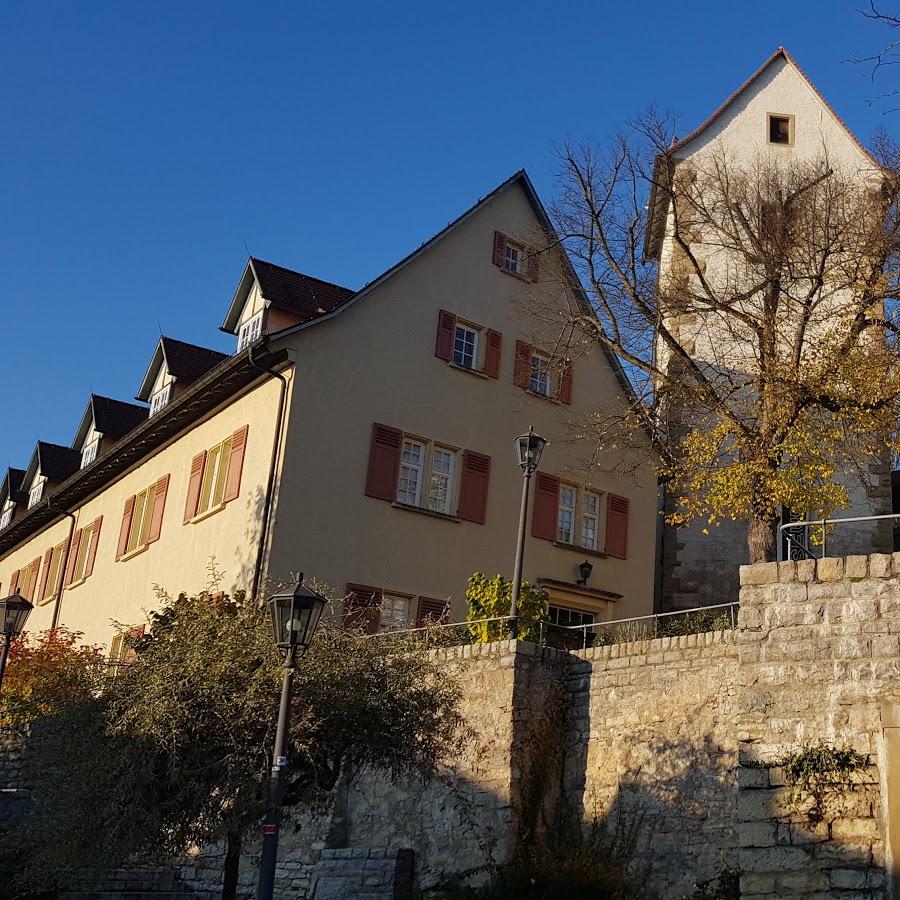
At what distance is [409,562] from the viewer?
21672 millimetres

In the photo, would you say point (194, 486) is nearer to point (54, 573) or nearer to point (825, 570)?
point (54, 573)

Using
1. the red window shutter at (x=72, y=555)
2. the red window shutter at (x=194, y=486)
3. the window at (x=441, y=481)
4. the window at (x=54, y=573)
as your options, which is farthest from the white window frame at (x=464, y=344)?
the window at (x=54, y=573)

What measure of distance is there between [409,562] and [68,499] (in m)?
13.3

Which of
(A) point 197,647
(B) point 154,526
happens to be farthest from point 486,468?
(A) point 197,647

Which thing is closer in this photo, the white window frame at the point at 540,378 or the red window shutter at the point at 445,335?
the red window shutter at the point at 445,335

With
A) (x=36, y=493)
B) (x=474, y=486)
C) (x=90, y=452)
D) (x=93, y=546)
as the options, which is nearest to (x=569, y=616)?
(x=474, y=486)

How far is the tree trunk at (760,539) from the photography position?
19188mm

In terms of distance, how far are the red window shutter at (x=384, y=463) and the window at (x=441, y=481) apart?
860mm

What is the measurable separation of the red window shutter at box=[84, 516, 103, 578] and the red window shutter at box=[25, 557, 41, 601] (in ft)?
15.8

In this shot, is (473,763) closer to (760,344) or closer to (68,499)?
(760,344)

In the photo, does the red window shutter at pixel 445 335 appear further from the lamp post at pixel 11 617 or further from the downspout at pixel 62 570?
the downspout at pixel 62 570

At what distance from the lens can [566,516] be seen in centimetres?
2438

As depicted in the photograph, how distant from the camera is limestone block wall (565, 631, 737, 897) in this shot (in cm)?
1330

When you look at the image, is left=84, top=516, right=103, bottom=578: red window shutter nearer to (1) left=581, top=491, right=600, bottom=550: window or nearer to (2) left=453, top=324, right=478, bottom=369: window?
(2) left=453, top=324, right=478, bottom=369: window
